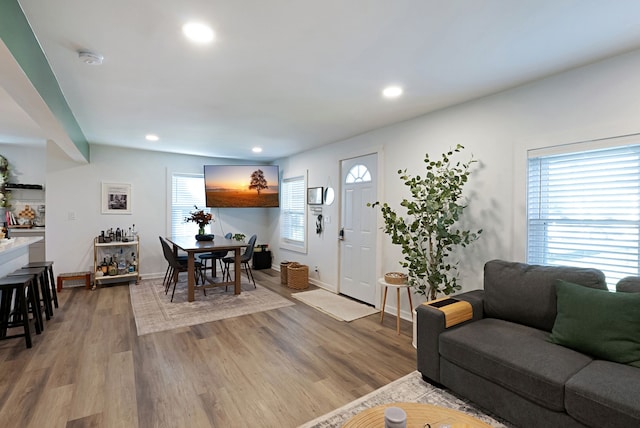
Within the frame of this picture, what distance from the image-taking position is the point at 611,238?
228 centimetres

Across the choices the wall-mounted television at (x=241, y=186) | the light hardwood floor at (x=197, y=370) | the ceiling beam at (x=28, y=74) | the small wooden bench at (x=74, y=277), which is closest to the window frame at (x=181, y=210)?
the wall-mounted television at (x=241, y=186)

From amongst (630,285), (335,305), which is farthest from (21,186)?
(630,285)

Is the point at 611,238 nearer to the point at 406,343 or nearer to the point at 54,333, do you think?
the point at 406,343

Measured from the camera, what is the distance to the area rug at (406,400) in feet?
6.42

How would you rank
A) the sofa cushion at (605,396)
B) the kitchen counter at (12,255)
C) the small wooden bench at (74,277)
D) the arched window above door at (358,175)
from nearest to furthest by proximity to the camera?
1. the sofa cushion at (605,396)
2. the kitchen counter at (12,255)
3. the arched window above door at (358,175)
4. the small wooden bench at (74,277)

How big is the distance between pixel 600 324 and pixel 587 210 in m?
0.96

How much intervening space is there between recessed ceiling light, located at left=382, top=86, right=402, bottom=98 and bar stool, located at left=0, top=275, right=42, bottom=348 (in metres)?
3.89

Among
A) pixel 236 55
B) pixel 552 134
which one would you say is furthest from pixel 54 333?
pixel 552 134

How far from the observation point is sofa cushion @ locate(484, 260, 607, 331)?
2.19 m

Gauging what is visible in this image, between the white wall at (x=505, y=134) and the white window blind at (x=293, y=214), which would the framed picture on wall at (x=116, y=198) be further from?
the white wall at (x=505, y=134)

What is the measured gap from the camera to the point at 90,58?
2.20 meters

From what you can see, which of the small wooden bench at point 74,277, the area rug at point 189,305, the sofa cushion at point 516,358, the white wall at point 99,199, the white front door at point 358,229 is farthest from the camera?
the white wall at point 99,199

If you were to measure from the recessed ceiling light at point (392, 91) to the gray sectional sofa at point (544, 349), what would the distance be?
180cm

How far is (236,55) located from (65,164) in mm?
4774
